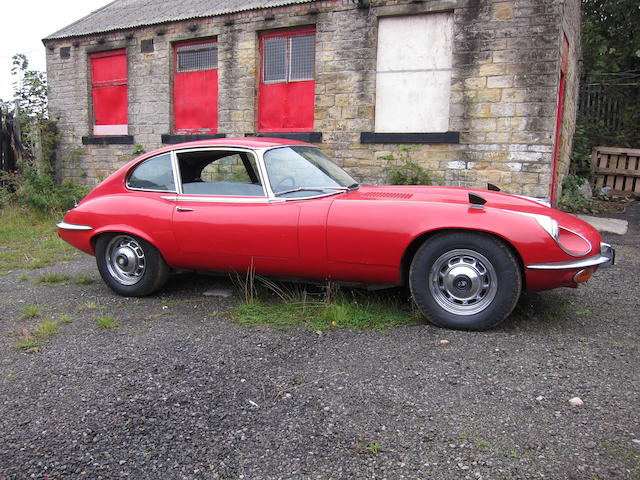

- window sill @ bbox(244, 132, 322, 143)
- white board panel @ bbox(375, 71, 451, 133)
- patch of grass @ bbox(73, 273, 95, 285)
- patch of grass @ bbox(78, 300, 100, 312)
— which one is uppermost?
white board panel @ bbox(375, 71, 451, 133)

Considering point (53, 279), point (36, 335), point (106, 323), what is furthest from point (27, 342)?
point (53, 279)

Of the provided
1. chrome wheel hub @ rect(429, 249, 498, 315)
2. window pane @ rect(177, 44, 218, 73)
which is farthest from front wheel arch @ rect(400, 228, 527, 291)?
window pane @ rect(177, 44, 218, 73)

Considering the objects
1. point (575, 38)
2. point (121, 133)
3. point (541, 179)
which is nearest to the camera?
point (541, 179)

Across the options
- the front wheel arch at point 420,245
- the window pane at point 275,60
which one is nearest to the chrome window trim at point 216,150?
the front wheel arch at point 420,245

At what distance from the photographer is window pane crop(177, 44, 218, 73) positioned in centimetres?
1046

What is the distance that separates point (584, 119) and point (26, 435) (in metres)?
15.1

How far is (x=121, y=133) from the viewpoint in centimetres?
1160

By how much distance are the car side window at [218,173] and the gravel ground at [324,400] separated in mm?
1044

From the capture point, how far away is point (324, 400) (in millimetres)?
2646

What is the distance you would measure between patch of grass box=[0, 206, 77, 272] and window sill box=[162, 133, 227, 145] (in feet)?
8.88

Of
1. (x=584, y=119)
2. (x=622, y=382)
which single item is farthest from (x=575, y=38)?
(x=622, y=382)

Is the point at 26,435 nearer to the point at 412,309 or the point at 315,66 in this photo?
the point at 412,309

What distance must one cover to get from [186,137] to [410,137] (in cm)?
458

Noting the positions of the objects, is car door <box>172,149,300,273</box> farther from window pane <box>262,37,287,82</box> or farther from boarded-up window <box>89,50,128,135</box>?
boarded-up window <box>89,50,128,135</box>
